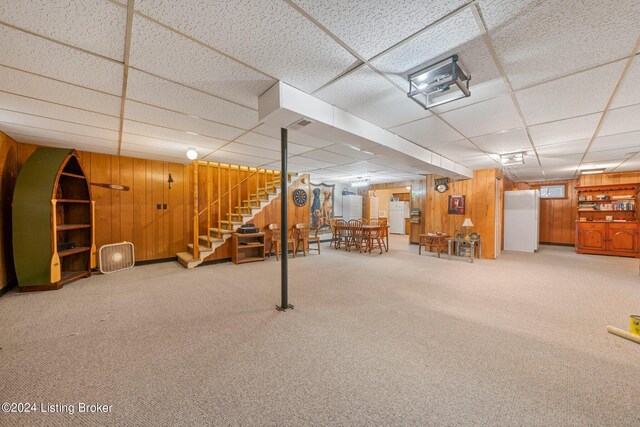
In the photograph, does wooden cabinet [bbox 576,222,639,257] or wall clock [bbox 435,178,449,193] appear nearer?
wooden cabinet [bbox 576,222,639,257]

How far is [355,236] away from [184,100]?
5939 mm

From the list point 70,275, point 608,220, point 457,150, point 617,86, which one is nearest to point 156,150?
point 70,275

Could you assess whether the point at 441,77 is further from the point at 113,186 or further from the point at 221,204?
the point at 113,186

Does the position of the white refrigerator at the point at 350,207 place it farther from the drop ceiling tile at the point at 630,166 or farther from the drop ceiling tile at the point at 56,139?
the drop ceiling tile at the point at 56,139

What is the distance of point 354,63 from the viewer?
6.61 ft

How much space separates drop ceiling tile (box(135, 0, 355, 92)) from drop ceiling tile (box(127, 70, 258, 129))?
86 centimetres

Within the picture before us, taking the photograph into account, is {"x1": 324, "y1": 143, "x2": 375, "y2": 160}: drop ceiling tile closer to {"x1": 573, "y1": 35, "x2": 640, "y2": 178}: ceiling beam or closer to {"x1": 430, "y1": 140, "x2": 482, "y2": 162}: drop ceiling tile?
{"x1": 430, "y1": 140, "x2": 482, "y2": 162}: drop ceiling tile

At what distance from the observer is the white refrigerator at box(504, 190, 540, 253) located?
7168mm

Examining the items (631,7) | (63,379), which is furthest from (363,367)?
(631,7)

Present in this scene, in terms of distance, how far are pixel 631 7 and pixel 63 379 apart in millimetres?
4426

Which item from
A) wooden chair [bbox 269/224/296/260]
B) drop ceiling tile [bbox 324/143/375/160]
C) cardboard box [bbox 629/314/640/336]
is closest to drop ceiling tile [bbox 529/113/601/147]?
cardboard box [bbox 629/314/640/336]

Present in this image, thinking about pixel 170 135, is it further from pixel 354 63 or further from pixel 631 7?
pixel 631 7

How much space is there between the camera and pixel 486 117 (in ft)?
10.0

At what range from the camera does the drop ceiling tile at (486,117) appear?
8.84ft
